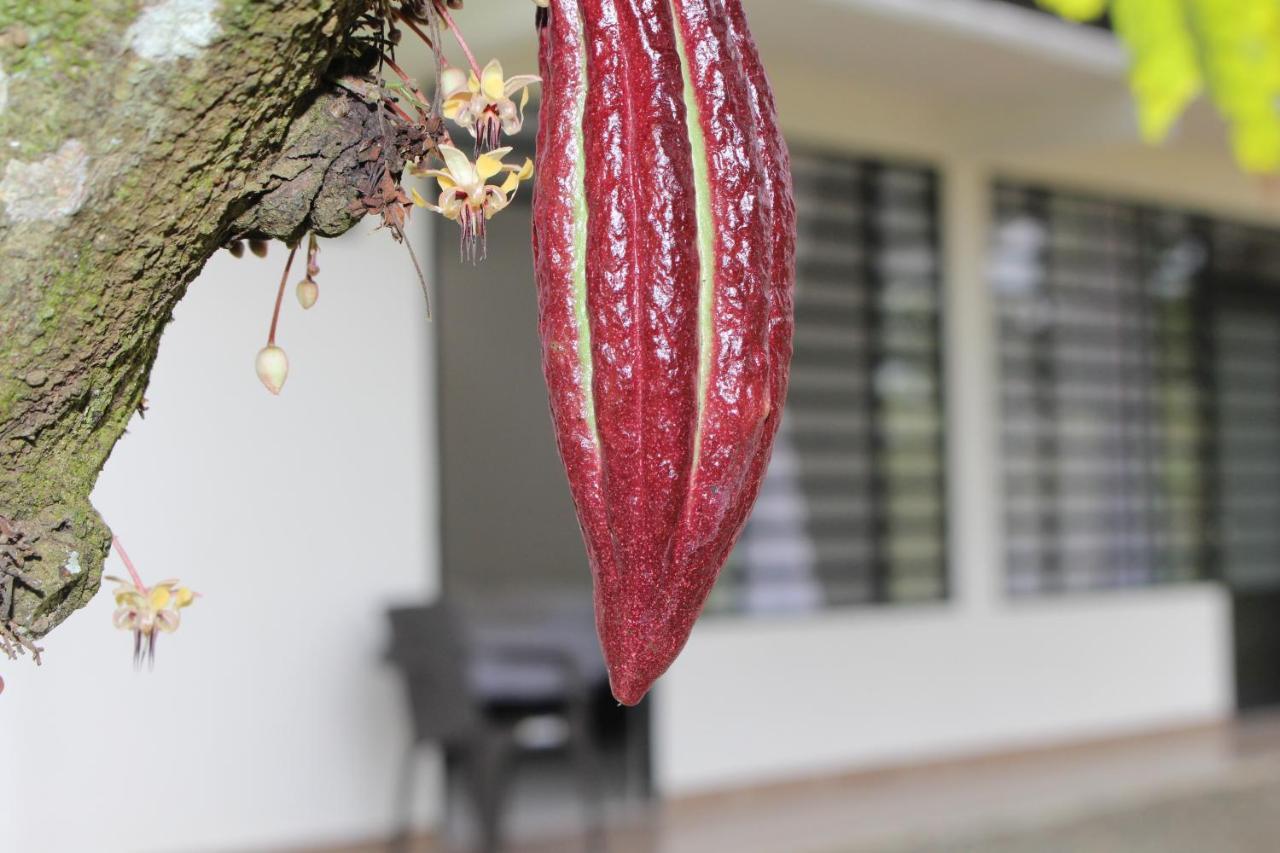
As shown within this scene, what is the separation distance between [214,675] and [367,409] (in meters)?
1.04

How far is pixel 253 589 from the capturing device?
513 centimetres

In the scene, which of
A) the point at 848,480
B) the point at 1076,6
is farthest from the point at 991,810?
the point at 1076,6

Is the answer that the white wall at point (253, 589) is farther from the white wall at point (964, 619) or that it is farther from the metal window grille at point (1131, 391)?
the metal window grille at point (1131, 391)

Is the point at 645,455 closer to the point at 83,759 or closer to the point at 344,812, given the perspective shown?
the point at 83,759

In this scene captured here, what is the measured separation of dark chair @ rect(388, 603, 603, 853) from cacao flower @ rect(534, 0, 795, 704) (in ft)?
14.8

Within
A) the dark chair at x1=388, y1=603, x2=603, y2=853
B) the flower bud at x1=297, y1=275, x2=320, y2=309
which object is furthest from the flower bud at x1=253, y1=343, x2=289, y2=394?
the dark chair at x1=388, y1=603, x2=603, y2=853

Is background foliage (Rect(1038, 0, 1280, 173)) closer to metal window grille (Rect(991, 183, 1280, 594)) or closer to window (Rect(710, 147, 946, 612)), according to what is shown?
window (Rect(710, 147, 946, 612))

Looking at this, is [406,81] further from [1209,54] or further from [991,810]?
[991,810]

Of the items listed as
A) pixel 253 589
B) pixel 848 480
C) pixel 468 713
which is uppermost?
pixel 848 480

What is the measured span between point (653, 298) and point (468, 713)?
4611mm

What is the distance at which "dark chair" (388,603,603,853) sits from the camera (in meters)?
5.01

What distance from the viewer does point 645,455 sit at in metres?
0.54

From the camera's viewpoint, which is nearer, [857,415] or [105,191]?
[105,191]

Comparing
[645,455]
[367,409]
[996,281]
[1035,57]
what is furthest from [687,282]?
[996,281]
